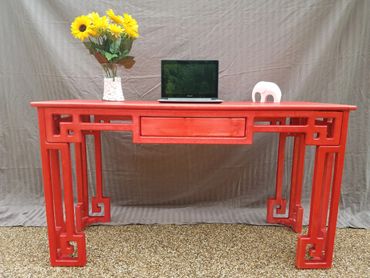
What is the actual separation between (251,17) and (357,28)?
2.12ft

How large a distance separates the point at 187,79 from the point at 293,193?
0.91 metres

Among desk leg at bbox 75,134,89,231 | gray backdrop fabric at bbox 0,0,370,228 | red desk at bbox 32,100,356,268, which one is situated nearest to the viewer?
red desk at bbox 32,100,356,268

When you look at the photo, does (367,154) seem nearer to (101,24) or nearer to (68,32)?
(101,24)

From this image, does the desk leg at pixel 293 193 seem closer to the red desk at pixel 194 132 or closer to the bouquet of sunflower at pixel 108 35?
the red desk at pixel 194 132

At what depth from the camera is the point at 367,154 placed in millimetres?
1736

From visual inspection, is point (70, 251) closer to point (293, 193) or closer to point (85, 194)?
point (85, 194)

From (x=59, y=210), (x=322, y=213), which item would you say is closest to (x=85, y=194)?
(x=59, y=210)

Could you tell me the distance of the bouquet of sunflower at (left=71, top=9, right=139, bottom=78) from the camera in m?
1.25

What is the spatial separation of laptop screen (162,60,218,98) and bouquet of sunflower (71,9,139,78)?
224 millimetres

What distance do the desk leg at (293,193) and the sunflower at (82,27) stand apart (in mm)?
1180

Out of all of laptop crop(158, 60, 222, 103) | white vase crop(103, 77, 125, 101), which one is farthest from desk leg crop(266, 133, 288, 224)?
white vase crop(103, 77, 125, 101)

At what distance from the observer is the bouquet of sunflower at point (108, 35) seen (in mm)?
1255

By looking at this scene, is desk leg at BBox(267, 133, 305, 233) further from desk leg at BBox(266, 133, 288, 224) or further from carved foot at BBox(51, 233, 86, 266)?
carved foot at BBox(51, 233, 86, 266)

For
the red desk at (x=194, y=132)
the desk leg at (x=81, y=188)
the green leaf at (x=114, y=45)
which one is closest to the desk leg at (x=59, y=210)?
the red desk at (x=194, y=132)
